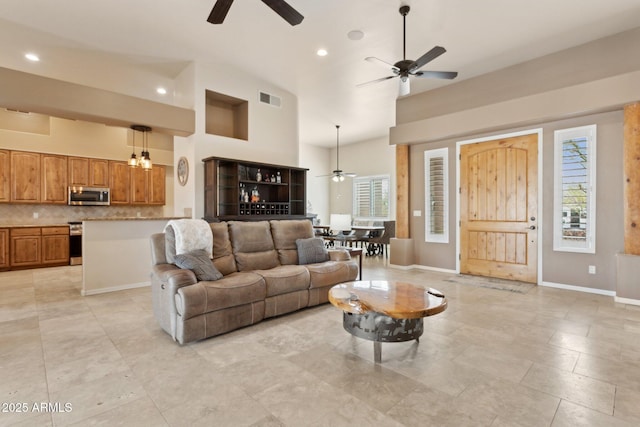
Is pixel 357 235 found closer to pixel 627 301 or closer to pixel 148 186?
pixel 627 301

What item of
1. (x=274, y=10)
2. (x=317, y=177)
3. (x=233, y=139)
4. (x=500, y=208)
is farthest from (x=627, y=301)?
(x=317, y=177)

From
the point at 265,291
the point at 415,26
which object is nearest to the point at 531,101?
the point at 415,26

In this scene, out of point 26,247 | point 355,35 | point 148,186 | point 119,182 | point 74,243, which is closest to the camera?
point 355,35

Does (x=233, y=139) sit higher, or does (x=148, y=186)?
(x=233, y=139)

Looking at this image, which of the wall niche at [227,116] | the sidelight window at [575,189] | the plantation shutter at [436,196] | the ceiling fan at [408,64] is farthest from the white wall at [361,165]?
the ceiling fan at [408,64]

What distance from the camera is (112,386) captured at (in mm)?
2115

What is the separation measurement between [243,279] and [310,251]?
1.25m

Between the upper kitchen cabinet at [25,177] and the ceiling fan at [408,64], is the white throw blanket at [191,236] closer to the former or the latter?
the ceiling fan at [408,64]

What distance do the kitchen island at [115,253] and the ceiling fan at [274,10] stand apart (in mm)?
3256

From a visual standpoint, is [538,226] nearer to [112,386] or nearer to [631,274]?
[631,274]

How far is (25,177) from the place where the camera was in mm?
6328

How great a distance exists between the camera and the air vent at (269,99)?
6017 millimetres

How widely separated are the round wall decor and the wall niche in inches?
27.8

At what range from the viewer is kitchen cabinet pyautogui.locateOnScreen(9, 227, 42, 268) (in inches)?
241
